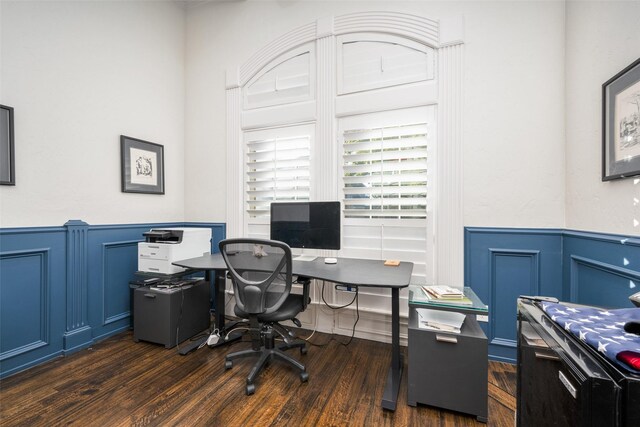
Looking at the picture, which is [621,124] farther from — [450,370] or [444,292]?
[450,370]

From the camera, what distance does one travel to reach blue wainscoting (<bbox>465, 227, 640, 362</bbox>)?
1801mm

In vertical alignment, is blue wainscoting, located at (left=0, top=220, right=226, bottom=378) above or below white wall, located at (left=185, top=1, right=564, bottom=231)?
below

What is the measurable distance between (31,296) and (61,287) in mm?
184

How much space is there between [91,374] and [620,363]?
286 cm

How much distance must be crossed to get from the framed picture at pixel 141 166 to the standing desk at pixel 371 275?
110 centimetres

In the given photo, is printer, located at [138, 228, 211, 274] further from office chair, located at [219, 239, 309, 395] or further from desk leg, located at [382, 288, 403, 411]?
desk leg, located at [382, 288, 403, 411]

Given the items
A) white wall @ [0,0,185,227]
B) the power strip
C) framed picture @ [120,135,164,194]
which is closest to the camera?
white wall @ [0,0,185,227]

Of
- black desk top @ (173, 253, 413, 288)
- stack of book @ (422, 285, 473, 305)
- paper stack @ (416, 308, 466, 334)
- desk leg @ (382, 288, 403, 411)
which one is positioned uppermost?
black desk top @ (173, 253, 413, 288)

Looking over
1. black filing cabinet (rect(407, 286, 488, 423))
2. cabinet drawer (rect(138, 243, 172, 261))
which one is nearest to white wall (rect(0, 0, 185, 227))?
cabinet drawer (rect(138, 243, 172, 261))

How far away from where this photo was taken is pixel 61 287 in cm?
226

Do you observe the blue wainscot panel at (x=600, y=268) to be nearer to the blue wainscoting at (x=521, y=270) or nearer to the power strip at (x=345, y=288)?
the blue wainscoting at (x=521, y=270)

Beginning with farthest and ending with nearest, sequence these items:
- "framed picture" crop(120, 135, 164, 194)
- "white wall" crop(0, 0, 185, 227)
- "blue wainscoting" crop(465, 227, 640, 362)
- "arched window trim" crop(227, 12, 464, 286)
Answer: "framed picture" crop(120, 135, 164, 194), "arched window trim" crop(227, 12, 464, 286), "white wall" crop(0, 0, 185, 227), "blue wainscoting" crop(465, 227, 640, 362)

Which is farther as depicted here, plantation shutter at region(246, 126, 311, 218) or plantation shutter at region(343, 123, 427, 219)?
plantation shutter at region(246, 126, 311, 218)

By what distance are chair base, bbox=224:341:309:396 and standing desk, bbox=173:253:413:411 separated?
1.76ft
